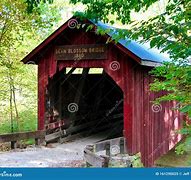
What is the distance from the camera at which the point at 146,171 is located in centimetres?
355

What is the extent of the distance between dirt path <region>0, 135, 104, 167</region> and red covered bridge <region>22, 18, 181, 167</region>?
3.33 feet

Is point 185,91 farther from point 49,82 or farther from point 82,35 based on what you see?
point 49,82

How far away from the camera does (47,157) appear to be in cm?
945

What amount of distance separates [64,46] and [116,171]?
25.0 feet

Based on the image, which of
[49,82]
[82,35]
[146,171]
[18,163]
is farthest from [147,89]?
[146,171]

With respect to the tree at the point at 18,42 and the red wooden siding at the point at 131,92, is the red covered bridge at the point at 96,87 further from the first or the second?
the tree at the point at 18,42

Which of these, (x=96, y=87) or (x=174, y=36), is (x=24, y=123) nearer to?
(x=96, y=87)

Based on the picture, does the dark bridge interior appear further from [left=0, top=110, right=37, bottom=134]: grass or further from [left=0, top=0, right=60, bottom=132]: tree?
[left=0, top=110, right=37, bottom=134]: grass

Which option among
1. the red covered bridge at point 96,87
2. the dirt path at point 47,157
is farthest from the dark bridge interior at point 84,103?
the dirt path at point 47,157

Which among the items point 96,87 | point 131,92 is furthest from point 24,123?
point 131,92

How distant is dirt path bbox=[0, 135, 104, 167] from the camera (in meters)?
8.63

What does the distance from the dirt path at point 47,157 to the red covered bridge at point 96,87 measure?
1.02m

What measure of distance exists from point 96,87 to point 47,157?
5.31 metres

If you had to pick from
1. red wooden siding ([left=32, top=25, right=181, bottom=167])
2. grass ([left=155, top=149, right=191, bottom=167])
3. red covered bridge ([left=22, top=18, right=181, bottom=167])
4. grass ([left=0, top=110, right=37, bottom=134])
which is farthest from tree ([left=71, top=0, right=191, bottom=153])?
grass ([left=0, top=110, right=37, bottom=134])
